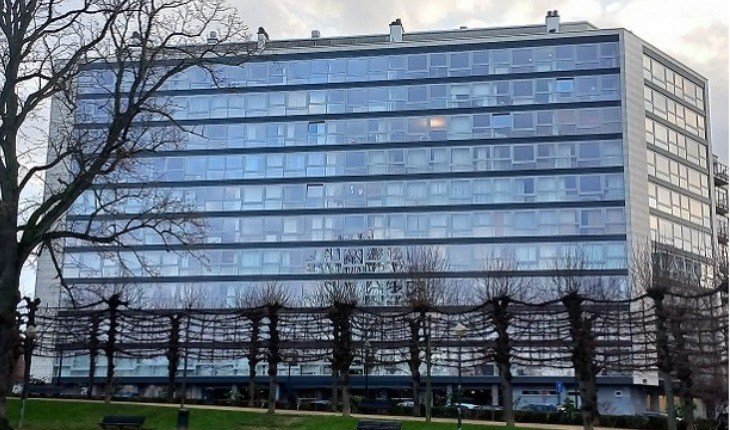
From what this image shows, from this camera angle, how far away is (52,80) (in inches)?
1061

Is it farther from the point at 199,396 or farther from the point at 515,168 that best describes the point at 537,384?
the point at 199,396

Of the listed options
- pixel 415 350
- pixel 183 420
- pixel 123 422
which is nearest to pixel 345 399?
pixel 415 350

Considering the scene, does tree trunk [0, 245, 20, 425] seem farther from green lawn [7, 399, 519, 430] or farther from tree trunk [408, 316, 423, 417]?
tree trunk [408, 316, 423, 417]

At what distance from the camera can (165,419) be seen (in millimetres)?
34625

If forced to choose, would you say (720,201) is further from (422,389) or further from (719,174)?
(422,389)

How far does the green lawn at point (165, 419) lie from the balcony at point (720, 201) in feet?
204

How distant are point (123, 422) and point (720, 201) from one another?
235 feet

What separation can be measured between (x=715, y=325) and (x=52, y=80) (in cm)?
2431

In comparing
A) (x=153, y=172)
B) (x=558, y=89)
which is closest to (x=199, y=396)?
(x=153, y=172)

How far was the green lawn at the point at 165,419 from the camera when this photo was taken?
108ft

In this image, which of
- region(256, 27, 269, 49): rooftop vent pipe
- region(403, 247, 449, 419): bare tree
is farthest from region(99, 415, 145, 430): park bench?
region(256, 27, 269, 49): rooftop vent pipe

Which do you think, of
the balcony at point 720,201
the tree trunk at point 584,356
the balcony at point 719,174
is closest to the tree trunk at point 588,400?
the tree trunk at point 584,356

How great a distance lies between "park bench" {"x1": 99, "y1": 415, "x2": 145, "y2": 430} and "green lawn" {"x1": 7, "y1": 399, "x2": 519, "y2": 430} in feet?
3.55

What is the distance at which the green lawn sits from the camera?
33000 millimetres
